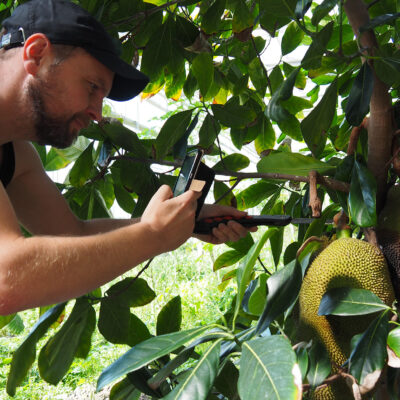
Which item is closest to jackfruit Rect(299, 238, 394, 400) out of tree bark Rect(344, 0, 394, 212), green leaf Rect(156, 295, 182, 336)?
tree bark Rect(344, 0, 394, 212)

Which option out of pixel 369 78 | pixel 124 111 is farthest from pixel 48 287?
pixel 124 111

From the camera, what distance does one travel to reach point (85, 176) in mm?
1104

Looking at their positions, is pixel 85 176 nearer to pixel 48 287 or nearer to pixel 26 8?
pixel 26 8

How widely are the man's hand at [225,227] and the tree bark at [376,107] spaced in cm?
26

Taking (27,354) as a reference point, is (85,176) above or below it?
above

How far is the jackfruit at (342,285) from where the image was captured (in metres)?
0.71

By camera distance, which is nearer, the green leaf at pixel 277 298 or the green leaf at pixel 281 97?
the green leaf at pixel 277 298

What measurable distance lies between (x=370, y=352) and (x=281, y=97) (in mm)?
371

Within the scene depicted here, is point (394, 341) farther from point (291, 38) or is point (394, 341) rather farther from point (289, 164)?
point (291, 38)

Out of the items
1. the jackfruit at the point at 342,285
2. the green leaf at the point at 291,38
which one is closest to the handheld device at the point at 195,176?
the jackfruit at the point at 342,285

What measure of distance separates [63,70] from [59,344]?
50 centimetres

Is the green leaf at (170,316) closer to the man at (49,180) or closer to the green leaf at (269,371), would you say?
the man at (49,180)

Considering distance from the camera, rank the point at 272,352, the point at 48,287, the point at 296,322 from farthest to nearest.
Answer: the point at 296,322
the point at 48,287
the point at 272,352

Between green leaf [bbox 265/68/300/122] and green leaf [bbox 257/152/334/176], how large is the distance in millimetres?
58
